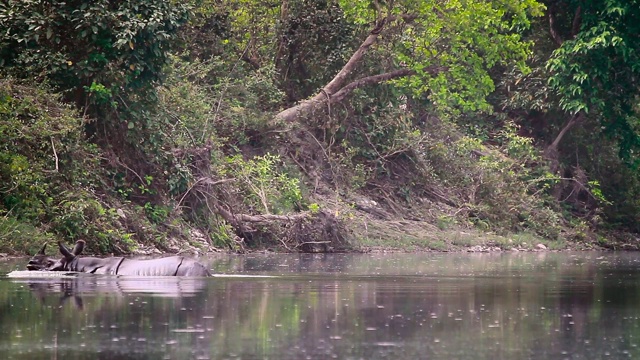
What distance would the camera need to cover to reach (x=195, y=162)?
28.6 meters

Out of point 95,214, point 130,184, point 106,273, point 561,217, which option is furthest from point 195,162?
point 561,217

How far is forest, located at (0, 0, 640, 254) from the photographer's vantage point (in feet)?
82.6

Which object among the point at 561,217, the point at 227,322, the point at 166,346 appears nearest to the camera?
the point at 166,346

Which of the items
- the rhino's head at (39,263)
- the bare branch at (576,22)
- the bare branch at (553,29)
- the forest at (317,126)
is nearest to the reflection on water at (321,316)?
the rhino's head at (39,263)

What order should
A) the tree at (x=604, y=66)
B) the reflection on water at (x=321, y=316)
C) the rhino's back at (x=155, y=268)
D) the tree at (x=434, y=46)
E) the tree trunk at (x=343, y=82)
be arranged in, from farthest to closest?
1. the tree at (x=604, y=66)
2. the tree trunk at (x=343, y=82)
3. the tree at (x=434, y=46)
4. the rhino's back at (x=155, y=268)
5. the reflection on water at (x=321, y=316)

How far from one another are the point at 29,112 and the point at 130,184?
3.45 meters

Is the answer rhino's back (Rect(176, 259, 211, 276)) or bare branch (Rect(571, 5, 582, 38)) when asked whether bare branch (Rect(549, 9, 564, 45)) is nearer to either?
bare branch (Rect(571, 5, 582, 38))

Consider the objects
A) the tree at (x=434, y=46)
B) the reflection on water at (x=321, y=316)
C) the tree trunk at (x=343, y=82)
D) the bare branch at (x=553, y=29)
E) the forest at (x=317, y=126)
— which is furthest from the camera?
the bare branch at (x=553, y=29)

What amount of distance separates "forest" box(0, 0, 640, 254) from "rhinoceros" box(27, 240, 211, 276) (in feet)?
12.6

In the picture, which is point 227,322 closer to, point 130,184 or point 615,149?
point 130,184

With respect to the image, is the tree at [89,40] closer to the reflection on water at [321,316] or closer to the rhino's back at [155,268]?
the reflection on water at [321,316]

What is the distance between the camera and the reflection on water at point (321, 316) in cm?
1114

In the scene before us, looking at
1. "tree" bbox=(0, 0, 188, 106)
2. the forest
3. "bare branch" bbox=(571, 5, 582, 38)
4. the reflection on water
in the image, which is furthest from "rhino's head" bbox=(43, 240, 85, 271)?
"bare branch" bbox=(571, 5, 582, 38)

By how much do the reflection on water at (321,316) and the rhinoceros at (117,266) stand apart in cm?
54
